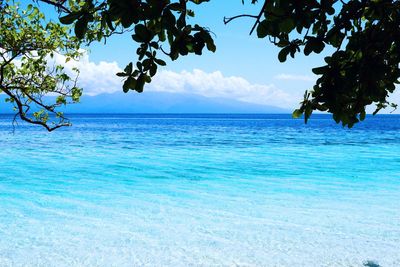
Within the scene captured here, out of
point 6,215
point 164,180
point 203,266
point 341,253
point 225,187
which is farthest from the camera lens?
point 164,180

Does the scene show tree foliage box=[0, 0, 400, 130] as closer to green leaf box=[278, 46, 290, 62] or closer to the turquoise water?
green leaf box=[278, 46, 290, 62]

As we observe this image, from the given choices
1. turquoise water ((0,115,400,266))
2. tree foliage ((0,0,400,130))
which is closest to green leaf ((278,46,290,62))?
tree foliage ((0,0,400,130))

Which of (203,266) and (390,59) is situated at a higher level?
(390,59)

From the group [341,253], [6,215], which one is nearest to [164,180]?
[6,215]

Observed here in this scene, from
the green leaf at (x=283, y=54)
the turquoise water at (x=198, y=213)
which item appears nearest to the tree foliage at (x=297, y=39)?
the green leaf at (x=283, y=54)

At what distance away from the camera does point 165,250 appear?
9039mm

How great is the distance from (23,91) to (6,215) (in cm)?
573

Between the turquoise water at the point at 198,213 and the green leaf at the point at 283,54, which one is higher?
the green leaf at the point at 283,54

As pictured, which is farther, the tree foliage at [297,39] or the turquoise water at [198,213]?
the turquoise water at [198,213]

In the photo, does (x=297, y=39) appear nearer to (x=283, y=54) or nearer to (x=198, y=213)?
(x=283, y=54)

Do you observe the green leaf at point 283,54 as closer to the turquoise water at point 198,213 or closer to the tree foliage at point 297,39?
the tree foliage at point 297,39

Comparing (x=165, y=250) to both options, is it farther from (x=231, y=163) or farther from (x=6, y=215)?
(x=231, y=163)

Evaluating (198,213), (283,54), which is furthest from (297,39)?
(198,213)

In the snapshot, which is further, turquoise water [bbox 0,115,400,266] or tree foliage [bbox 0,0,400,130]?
turquoise water [bbox 0,115,400,266]
